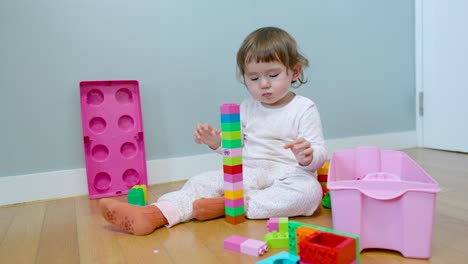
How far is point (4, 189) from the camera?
120cm

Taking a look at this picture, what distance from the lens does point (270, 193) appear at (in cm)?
93

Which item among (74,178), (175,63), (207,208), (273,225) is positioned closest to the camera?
(273,225)

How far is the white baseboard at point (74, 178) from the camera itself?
1209 millimetres

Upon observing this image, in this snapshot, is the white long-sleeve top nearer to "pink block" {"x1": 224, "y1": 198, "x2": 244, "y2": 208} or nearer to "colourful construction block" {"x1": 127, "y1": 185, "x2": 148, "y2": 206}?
"pink block" {"x1": 224, "y1": 198, "x2": 244, "y2": 208}

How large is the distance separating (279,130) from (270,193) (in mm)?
170

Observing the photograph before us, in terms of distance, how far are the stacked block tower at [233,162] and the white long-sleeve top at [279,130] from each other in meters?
0.14

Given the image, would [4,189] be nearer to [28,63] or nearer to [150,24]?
[28,63]

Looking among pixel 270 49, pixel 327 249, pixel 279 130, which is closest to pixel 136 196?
pixel 279 130

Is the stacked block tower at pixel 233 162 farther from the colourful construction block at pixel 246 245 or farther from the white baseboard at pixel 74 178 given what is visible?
the white baseboard at pixel 74 178

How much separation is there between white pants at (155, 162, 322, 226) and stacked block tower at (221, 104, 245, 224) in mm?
44

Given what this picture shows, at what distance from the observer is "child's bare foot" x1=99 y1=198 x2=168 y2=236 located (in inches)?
33.1

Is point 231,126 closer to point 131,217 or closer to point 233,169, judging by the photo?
point 233,169

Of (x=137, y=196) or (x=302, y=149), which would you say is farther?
(x=137, y=196)

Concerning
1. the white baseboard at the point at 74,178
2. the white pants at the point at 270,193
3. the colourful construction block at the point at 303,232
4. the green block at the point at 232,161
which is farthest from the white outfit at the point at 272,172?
the white baseboard at the point at 74,178
